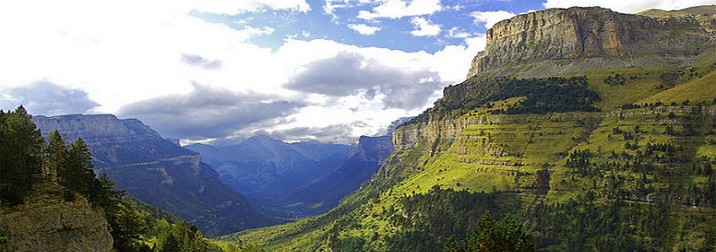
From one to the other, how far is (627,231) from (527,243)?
17645 cm

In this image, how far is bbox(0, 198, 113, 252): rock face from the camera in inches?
2018

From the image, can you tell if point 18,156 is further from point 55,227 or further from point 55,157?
point 55,227

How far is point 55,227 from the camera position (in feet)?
184

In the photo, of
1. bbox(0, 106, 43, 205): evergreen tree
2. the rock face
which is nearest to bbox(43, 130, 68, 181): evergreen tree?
bbox(0, 106, 43, 205): evergreen tree

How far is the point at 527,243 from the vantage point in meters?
55.4

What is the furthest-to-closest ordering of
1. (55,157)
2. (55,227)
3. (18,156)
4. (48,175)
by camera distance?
(48,175) → (55,157) → (18,156) → (55,227)

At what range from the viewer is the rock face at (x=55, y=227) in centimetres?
5125

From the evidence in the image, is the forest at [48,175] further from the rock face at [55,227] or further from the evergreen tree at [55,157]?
the rock face at [55,227]

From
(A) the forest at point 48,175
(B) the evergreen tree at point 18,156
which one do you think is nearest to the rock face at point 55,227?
(A) the forest at point 48,175

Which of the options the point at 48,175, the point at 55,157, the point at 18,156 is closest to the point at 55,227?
the point at 18,156

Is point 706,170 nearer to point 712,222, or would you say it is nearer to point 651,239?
point 712,222

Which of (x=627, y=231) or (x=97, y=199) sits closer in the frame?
(x=97, y=199)

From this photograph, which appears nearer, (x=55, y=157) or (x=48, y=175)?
(x=55, y=157)

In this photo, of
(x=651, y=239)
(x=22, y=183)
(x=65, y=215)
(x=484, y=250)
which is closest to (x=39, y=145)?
(x=22, y=183)
